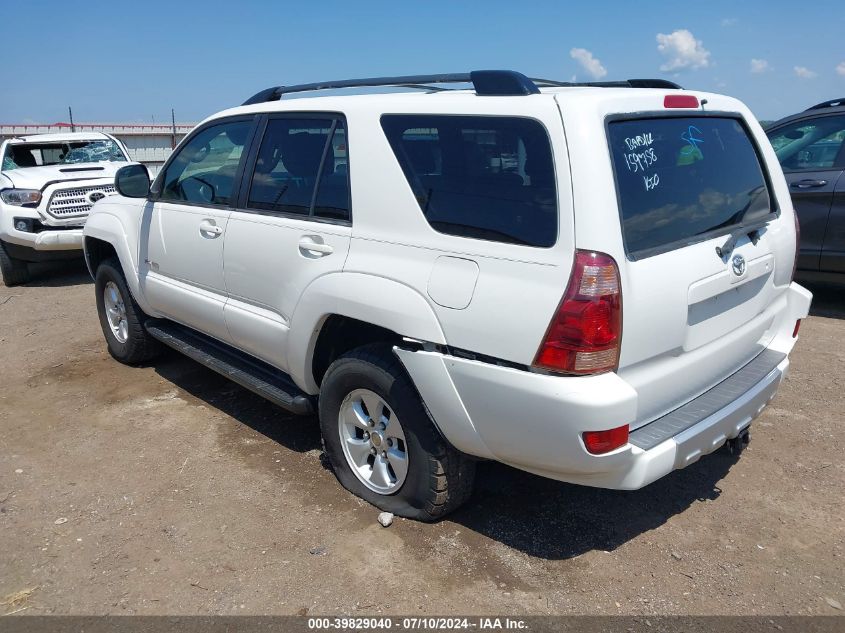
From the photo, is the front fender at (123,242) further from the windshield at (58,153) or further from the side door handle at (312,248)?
the windshield at (58,153)

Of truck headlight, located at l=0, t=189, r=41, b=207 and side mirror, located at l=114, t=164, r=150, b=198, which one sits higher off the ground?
side mirror, located at l=114, t=164, r=150, b=198

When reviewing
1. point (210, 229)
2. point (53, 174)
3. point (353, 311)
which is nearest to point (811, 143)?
point (353, 311)

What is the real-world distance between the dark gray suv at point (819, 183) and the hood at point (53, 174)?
773cm

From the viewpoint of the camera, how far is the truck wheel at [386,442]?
2.99 meters

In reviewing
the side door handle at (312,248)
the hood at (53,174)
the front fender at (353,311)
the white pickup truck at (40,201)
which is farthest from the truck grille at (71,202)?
the side door handle at (312,248)

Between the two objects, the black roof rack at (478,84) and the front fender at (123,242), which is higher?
the black roof rack at (478,84)

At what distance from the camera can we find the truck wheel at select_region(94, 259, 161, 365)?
5.11 meters

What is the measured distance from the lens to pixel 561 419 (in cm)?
245

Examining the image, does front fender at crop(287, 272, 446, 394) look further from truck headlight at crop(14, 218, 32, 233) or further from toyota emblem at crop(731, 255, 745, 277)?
truck headlight at crop(14, 218, 32, 233)

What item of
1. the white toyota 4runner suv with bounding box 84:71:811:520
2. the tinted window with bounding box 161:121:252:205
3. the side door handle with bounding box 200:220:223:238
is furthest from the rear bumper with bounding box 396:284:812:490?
the tinted window with bounding box 161:121:252:205

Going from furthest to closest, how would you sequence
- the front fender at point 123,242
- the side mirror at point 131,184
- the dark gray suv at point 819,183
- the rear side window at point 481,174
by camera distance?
the dark gray suv at point 819,183 < the front fender at point 123,242 < the side mirror at point 131,184 < the rear side window at point 481,174

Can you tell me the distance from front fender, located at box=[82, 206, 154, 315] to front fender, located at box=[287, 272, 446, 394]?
188 cm

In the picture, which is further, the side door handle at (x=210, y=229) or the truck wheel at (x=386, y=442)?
the side door handle at (x=210, y=229)

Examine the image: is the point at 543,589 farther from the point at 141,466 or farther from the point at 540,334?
the point at 141,466
